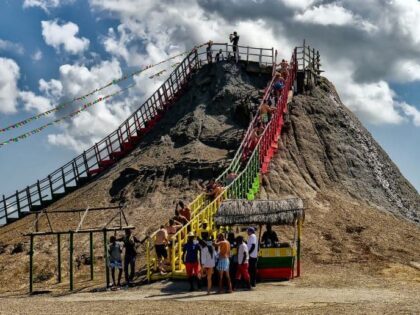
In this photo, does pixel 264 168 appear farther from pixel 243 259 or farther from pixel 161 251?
pixel 243 259

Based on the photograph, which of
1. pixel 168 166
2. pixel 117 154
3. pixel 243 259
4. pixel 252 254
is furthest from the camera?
pixel 117 154

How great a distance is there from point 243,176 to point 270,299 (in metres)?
10.8

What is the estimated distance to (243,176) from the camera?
85.1ft

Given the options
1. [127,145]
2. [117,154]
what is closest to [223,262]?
[117,154]

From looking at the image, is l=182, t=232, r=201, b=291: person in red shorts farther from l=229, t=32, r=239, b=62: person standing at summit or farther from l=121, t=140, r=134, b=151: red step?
l=229, t=32, r=239, b=62: person standing at summit

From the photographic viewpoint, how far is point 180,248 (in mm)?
19594

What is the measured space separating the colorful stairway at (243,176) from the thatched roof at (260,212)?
108 centimetres

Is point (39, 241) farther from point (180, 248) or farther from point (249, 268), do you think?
point (249, 268)

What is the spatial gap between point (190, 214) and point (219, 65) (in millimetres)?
19660

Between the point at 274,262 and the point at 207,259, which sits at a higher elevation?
the point at 207,259

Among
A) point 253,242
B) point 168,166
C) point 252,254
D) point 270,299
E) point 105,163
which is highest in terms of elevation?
point 105,163

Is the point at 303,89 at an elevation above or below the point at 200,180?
above

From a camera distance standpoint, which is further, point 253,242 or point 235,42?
point 235,42

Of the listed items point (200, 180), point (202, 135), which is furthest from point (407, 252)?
point (202, 135)
